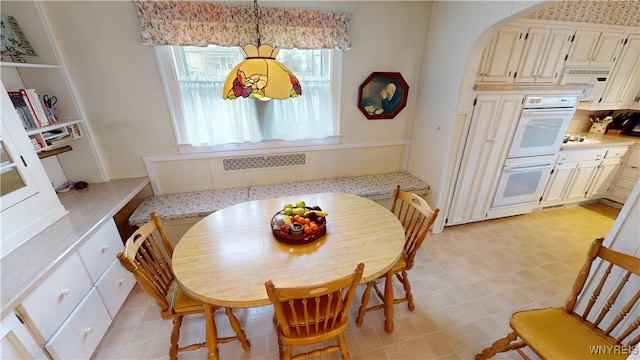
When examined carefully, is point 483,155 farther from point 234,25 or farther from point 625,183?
point 234,25

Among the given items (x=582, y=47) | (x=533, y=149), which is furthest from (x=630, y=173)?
(x=582, y=47)

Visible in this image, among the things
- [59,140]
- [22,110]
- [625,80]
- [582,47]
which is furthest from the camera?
[625,80]

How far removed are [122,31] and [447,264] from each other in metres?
3.51

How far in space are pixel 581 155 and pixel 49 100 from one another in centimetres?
538

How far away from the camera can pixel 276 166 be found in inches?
106

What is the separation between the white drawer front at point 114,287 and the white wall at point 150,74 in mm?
957

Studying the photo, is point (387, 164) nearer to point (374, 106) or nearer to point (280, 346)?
point (374, 106)

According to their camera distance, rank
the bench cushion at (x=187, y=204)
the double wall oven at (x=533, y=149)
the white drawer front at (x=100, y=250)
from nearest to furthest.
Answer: the white drawer front at (x=100, y=250) < the bench cushion at (x=187, y=204) < the double wall oven at (x=533, y=149)

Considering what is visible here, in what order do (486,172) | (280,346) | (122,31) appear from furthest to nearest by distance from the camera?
(486,172), (122,31), (280,346)

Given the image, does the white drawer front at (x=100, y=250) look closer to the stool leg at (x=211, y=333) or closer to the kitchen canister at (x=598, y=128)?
the stool leg at (x=211, y=333)

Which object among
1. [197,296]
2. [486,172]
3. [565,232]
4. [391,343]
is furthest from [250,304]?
[565,232]

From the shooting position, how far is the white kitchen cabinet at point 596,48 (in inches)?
98.1

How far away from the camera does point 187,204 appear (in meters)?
2.31

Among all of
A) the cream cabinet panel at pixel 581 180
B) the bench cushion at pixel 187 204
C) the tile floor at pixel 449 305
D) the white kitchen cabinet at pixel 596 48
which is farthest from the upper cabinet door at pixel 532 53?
the bench cushion at pixel 187 204
